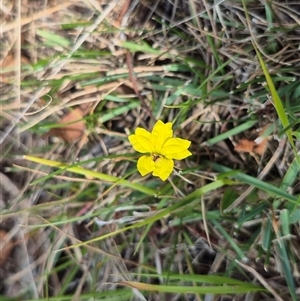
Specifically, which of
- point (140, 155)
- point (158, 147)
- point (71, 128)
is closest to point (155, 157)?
point (158, 147)

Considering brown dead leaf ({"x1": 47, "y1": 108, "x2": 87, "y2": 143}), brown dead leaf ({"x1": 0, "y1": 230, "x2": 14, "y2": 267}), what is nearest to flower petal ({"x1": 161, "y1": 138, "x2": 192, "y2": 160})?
brown dead leaf ({"x1": 47, "y1": 108, "x2": 87, "y2": 143})

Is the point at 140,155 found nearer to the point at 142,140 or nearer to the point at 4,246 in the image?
the point at 142,140

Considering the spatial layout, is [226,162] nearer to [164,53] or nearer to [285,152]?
[285,152]

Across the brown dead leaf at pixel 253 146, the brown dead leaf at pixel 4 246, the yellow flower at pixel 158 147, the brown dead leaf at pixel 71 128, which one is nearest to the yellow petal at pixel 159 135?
the yellow flower at pixel 158 147

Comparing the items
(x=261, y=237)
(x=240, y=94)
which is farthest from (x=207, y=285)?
(x=240, y=94)

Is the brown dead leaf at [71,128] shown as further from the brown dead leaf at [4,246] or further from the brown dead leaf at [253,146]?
the brown dead leaf at [253,146]
